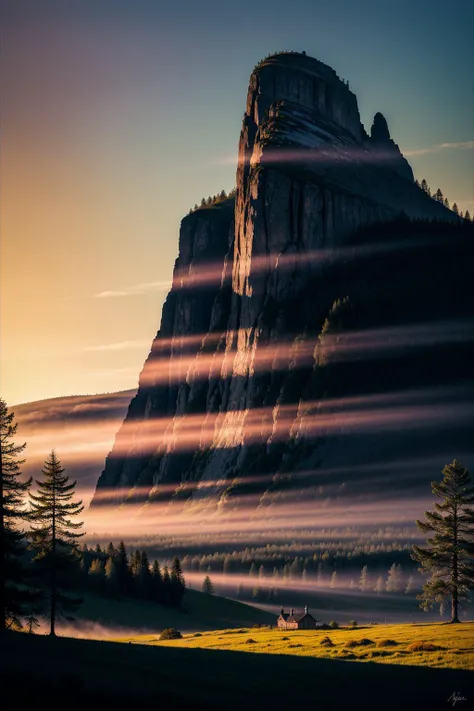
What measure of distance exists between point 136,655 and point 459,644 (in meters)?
23.9

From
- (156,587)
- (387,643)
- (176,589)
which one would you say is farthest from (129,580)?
(387,643)

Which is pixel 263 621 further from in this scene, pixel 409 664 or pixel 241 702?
pixel 241 702

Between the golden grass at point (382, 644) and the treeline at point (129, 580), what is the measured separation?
58.3 m

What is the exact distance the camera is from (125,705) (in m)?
60.3

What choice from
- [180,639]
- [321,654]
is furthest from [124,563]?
[321,654]

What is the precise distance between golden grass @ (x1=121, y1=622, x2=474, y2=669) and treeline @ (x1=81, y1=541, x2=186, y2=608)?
58.3 m

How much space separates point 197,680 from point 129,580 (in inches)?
4179

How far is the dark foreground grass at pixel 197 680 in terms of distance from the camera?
60.5 meters

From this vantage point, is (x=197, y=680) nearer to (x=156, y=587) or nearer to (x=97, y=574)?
(x=97, y=574)

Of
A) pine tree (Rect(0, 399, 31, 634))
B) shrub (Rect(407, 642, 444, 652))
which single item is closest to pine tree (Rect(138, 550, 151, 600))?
shrub (Rect(407, 642, 444, 652))

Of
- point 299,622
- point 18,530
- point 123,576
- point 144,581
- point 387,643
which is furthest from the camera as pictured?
point 144,581

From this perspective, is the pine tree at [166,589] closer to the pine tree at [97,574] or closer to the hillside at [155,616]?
the hillside at [155,616]

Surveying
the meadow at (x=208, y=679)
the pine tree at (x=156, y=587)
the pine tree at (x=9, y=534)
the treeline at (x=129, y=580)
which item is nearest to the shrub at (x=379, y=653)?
the meadow at (x=208, y=679)

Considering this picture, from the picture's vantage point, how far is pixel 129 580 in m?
172
